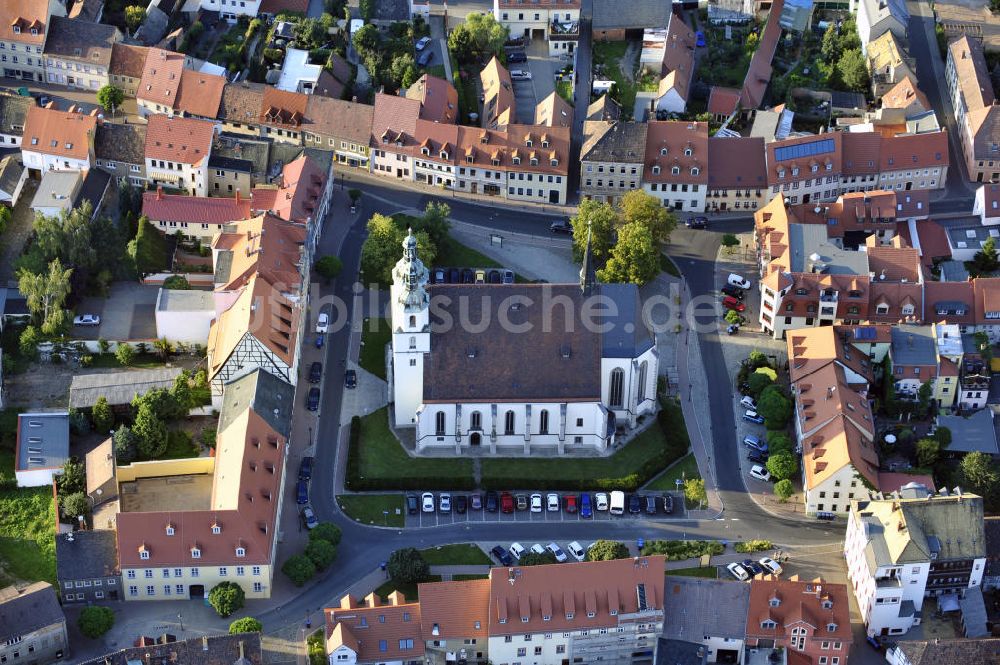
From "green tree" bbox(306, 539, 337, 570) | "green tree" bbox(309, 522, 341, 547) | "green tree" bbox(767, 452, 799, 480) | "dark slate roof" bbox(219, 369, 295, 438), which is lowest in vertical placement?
"green tree" bbox(306, 539, 337, 570)

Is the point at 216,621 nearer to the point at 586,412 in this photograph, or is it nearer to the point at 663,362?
the point at 586,412

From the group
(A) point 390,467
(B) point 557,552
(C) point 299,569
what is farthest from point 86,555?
(B) point 557,552

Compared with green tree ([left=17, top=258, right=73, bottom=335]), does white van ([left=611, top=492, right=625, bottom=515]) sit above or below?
below

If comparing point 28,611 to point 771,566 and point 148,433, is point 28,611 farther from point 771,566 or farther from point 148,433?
point 771,566

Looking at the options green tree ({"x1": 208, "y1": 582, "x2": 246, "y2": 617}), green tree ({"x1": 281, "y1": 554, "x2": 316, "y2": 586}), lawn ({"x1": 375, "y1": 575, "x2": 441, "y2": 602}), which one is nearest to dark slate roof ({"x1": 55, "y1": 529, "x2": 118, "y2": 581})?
green tree ({"x1": 208, "y1": 582, "x2": 246, "y2": 617})

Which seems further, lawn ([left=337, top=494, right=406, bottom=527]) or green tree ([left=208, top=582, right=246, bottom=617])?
lawn ([left=337, top=494, right=406, bottom=527])

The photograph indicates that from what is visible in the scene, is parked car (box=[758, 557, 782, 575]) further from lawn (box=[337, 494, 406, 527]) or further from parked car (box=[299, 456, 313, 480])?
parked car (box=[299, 456, 313, 480])

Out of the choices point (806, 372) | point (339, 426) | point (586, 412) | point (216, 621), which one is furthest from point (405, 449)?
point (806, 372)

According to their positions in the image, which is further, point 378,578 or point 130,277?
point 130,277
